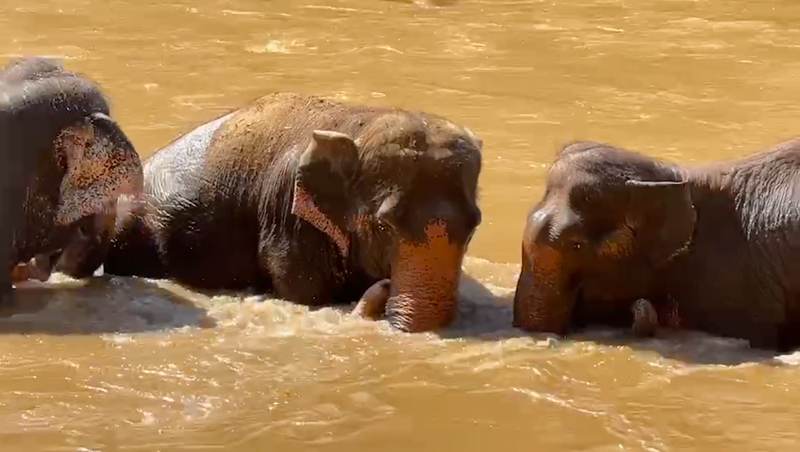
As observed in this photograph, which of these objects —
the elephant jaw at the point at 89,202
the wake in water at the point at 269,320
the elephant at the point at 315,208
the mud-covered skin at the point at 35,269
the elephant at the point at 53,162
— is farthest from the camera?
the mud-covered skin at the point at 35,269

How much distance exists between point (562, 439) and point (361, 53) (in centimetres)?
1049

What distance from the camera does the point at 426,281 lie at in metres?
6.82

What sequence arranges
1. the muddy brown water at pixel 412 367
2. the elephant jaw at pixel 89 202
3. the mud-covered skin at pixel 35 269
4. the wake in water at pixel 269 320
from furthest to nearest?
the mud-covered skin at pixel 35 269
the elephant jaw at pixel 89 202
the wake in water at pixel 269 320
the muddy brown water at pixel 412 367

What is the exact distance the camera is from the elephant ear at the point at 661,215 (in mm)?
6742

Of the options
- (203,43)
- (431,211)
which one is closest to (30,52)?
(203,43)

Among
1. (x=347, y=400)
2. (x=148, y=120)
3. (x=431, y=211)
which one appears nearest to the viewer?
(x=347, y=400)

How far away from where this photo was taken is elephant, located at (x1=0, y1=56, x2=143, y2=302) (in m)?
7.34

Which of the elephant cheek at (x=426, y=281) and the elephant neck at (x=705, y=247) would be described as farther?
the elephant neck at (x=705, y=247)

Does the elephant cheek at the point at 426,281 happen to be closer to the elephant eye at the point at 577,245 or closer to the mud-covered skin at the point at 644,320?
the elephant eye at the point at 577,245

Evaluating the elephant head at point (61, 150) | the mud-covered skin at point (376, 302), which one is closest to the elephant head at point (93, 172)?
the elephant head at point (61, 150)

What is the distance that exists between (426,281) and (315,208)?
28.3 inches

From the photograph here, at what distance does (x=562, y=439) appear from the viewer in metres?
5.65

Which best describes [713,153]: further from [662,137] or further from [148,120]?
[148,120]

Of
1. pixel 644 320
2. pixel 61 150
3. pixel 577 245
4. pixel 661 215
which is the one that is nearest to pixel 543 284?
pixel 577 245
